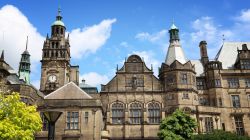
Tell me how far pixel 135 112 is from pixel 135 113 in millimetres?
178

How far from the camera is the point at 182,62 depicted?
5172 cm

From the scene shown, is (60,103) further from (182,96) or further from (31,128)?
(182,96)

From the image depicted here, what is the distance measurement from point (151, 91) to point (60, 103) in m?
15.5

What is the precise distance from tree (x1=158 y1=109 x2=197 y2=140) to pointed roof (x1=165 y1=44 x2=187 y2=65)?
13.6m

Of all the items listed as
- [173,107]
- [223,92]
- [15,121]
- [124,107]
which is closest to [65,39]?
[124,107]

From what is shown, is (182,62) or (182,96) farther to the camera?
(182,62)

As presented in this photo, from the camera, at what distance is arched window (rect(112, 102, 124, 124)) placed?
4803 centimetres

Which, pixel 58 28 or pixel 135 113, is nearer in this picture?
pixel 135 113

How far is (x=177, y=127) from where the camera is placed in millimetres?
40000

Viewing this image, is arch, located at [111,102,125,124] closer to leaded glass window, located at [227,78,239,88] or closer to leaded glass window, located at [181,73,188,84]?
leaded glass window, located at [181,73,188,84]

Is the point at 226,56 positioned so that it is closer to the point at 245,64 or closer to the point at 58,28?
the point at 245,64

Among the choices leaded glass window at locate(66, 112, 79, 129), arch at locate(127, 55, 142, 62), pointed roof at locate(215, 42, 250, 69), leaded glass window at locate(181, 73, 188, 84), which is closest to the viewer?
leaded glass window at locate(66, 112, 79, 129)

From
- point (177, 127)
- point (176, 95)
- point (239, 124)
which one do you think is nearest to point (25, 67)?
point (176, 95)

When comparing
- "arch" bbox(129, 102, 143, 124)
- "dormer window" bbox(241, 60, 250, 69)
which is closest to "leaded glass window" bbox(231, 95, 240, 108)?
"dormer window" bbox(241, 60, 250, 69)
